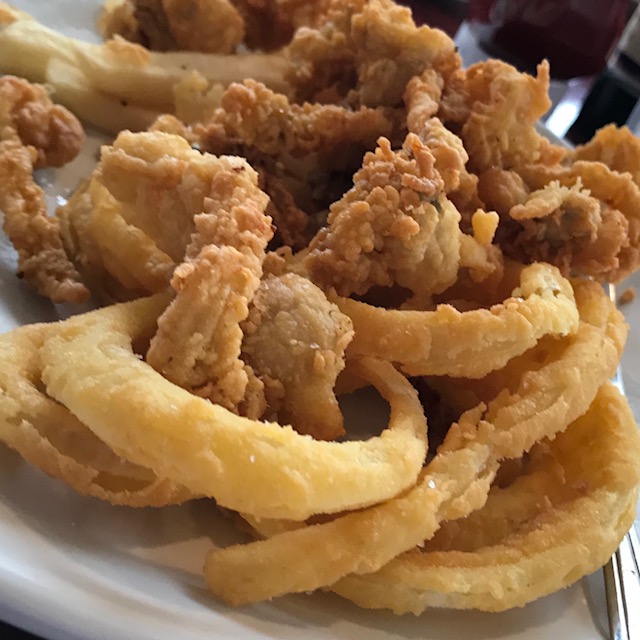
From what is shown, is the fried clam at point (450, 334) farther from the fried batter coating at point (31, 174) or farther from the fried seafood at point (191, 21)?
the fried seafood at point (191, 21)

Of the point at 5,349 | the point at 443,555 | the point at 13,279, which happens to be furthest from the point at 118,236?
the point at 443,555

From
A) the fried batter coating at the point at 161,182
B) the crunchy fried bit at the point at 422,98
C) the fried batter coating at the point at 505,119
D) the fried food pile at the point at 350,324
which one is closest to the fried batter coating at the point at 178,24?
the fried food pile at the point at 350,324

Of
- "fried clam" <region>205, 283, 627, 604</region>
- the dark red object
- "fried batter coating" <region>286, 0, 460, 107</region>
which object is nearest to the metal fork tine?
"fried clam" <region>205, 283, 627, 604</region>

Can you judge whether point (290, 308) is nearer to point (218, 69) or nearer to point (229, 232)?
point (229, 232)

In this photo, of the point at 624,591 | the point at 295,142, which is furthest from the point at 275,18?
the point at 624,591

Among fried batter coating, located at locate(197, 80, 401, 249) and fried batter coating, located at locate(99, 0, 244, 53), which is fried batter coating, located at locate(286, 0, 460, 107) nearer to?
fried batter coating, located at locate(197, 80, 401, 249)

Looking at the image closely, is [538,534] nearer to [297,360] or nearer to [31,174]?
[297,360]
